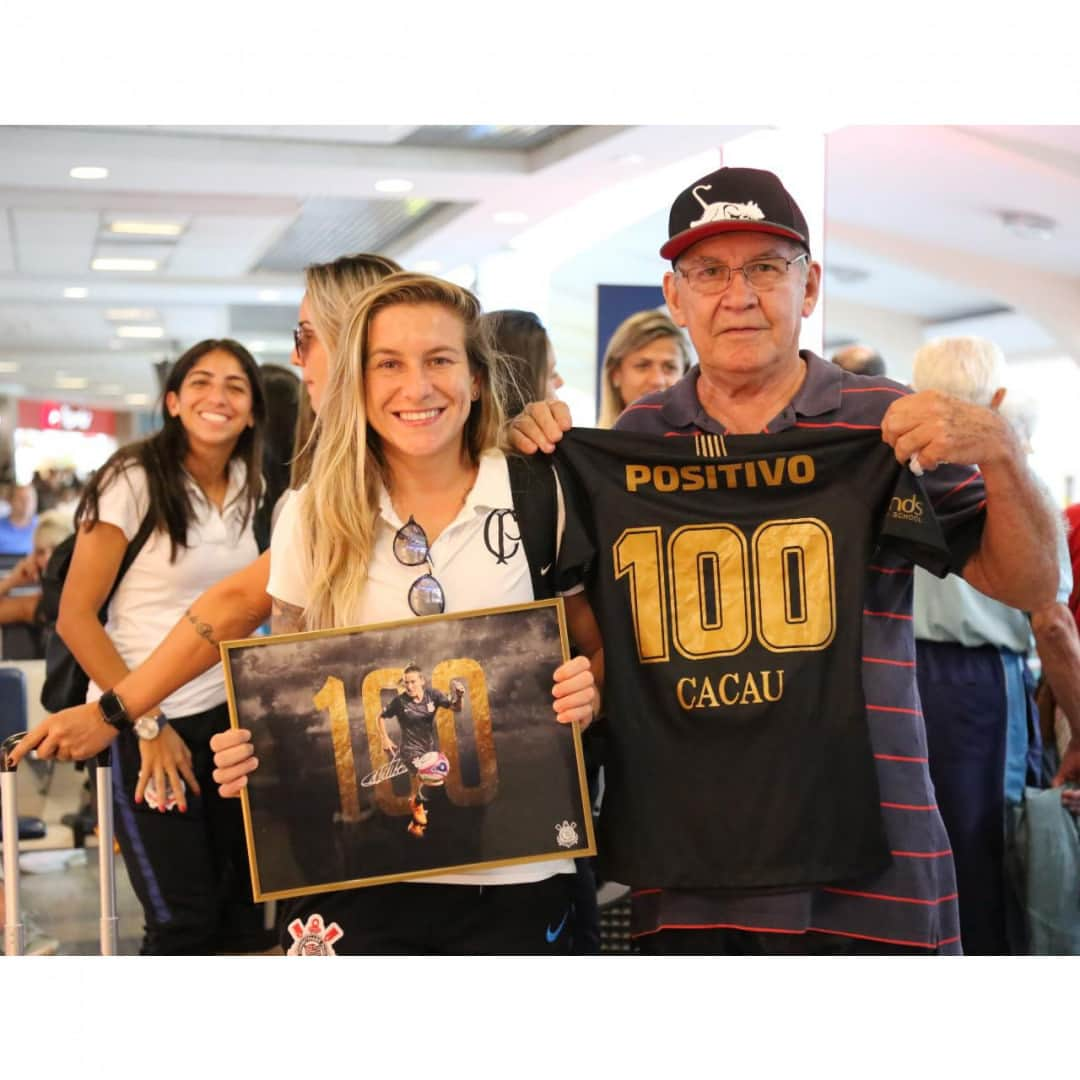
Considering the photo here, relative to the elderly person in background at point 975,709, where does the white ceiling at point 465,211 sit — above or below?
above

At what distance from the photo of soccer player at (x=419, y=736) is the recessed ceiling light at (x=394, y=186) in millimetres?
6803

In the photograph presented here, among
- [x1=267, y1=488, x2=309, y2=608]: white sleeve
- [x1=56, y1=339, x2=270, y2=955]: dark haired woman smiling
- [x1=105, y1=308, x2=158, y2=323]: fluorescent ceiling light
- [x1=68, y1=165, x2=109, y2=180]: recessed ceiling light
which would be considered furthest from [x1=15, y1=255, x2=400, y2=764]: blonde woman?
[x1=105, y1=308, x2=158, y2=323]: fluorescent ceiling light

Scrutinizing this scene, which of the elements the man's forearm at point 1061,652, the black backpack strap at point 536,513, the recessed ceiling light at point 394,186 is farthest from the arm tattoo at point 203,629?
the recessed ceiling light at point 394,186

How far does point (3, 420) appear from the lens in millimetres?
24609

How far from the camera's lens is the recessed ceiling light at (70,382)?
74.8 ft

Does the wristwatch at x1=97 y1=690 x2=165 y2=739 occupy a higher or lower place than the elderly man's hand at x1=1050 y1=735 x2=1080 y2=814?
higher

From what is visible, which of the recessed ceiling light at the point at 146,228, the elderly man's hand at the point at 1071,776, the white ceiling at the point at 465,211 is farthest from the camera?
the recessed ceiling light at the point at 146,228

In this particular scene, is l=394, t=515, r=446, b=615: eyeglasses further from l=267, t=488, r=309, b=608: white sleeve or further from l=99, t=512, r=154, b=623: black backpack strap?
l=99, t=512, r=154, b=623: black backpack strap

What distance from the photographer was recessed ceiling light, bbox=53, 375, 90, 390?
22812mm

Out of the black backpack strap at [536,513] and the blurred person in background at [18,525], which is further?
the blurred person in background at [18,525]

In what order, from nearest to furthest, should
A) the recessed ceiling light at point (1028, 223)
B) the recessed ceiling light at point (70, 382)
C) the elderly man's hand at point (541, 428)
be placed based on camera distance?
the elderly man's hand at point (541, 428) → the recessed ceiling light at point (1028, 223) → the recessed ceiling light at point (70, 382)

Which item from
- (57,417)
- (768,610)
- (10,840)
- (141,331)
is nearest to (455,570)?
(768,610)

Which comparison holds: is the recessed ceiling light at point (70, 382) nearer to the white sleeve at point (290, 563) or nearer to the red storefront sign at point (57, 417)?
the red storefront sign at point (57, 417)
